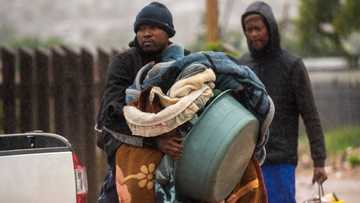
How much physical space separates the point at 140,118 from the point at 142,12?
636 mm

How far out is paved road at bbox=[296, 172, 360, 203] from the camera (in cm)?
1184

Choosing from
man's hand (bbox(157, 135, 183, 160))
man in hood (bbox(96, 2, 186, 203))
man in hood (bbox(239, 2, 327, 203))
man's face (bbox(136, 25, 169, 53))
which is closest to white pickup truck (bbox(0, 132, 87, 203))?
man in hood (bbox(96, 2, 186, 203))

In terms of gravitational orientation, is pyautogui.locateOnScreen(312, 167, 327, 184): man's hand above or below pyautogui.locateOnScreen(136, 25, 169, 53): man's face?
below

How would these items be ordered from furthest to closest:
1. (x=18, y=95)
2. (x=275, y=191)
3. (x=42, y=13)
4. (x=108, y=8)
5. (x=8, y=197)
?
(x=108, y=8) < (x=42, y=13) < (x=18, y=95) < (x=275, y=191) < (x=8, y=197)

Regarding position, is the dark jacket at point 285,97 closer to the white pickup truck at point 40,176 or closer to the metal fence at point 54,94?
the white pickup truck at point 40,176

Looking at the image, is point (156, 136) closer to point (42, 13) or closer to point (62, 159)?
point (62, 159)

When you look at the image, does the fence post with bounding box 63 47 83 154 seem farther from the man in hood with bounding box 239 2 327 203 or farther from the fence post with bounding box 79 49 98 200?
the man in hood with bounding box 239 2 327 203

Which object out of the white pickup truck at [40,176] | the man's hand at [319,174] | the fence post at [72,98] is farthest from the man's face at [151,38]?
the fence post at [72,98]

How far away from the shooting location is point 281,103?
6176 millimetres

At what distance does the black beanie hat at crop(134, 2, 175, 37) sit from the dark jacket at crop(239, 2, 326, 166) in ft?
4.09

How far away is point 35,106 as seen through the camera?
358 inches

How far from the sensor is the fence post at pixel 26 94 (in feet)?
29.6

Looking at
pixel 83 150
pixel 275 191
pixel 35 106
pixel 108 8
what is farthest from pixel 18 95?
pixel 108 8

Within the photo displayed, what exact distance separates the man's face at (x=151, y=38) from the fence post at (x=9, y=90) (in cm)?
420
